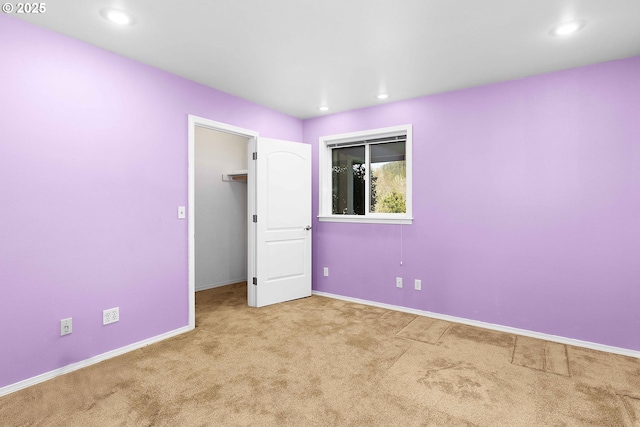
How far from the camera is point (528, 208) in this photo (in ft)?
10.5

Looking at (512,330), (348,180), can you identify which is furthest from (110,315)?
(512,330)

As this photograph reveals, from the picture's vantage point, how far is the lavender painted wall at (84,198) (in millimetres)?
2246

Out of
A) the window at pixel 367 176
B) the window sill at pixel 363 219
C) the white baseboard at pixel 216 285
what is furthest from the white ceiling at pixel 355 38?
the white baseboard at pixel 216 285

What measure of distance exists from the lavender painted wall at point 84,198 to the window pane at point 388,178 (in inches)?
89.5

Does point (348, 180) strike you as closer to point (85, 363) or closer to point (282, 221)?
point (282, 221)

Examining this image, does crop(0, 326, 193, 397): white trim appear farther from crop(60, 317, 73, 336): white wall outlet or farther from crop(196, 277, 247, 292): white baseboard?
crop(196, 277, 247, 292): white baseboard

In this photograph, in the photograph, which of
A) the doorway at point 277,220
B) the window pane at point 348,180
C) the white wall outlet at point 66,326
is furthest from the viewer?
the window pane at point 348,180

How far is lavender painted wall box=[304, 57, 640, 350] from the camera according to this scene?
2832 millimetres

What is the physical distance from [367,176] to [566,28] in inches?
97.3

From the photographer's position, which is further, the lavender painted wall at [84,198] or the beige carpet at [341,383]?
the lavender painted wall at [84,198]

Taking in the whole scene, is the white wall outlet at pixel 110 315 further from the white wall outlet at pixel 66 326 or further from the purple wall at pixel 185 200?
the white wall outlet at pixel 66 326

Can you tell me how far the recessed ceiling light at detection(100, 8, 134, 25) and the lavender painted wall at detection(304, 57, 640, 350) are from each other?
9.02 feet

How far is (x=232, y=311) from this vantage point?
3.89 metres

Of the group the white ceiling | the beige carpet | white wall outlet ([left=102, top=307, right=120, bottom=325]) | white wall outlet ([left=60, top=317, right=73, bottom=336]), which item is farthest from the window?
white wall outlet ([left=60, top=317, right=73, bottom=336])
